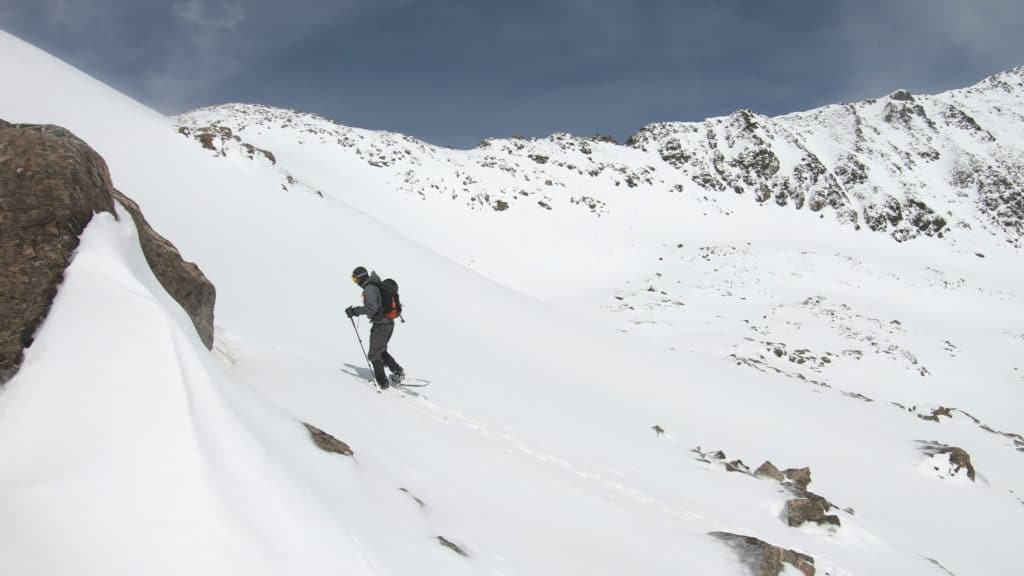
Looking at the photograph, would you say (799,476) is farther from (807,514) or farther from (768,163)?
(768,163)

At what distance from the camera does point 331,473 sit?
3547mm

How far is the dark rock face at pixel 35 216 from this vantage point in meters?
3.35

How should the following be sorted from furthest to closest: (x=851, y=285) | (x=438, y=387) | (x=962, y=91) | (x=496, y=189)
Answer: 1. (x=962, y=91)
2. (x=496, y=189)
3. (x=851, y=285)
4. (x=438, y=387)

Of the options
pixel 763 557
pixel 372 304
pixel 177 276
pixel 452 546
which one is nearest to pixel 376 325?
pixel 372 304

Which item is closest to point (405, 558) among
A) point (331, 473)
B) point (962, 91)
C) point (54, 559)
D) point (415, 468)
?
point (331, 473)

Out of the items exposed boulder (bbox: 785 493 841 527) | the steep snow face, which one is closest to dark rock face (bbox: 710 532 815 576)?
exposed boulder (bbox: 785 493 841 527)

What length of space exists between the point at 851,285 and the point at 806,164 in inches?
927

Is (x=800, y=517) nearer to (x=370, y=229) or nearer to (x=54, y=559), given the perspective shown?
(x=54, y=559)

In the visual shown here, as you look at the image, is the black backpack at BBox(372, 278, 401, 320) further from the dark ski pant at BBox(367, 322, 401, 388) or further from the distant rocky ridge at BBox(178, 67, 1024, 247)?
the distant rocky ridge at BBox(178, 67, 1024, 247)

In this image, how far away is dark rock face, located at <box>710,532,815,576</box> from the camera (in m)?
4.82

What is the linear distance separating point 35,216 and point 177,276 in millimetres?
1828

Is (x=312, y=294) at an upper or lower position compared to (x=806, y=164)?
lower

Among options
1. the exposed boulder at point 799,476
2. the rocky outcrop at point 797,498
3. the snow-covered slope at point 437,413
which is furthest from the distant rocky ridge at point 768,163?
the exposed boulder at point 799,476

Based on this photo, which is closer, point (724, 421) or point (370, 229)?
point (724, 421)
